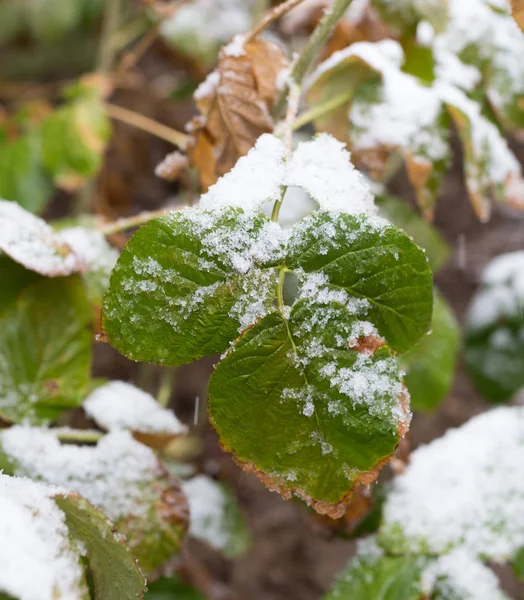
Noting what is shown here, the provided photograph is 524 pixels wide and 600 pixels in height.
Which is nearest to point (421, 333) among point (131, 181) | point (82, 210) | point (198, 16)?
point (198, 16)

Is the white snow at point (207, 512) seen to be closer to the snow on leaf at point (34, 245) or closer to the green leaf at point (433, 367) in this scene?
the green leaf at point (433, 367)

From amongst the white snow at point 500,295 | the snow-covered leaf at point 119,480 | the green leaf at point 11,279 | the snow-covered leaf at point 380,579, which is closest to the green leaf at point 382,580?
the snow-covered leaf at point 380,579

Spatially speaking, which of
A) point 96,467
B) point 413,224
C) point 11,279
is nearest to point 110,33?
point 413,224

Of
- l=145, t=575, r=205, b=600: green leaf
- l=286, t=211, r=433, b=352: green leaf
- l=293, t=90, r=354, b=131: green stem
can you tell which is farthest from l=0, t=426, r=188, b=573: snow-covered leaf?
l=145, t=575, r=205, b=600: green leaf

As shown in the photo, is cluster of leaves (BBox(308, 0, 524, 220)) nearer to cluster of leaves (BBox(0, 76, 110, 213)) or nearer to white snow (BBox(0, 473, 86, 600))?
white snow (BBox(0, 473, 86, 600))

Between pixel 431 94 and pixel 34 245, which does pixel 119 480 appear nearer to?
pixel 34 245

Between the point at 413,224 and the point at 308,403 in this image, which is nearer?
the point at 308,403
